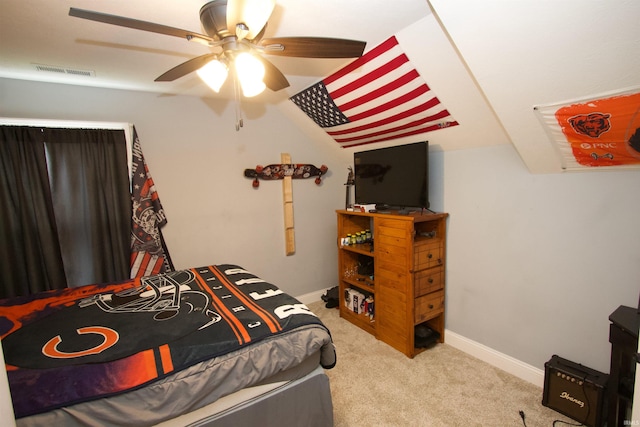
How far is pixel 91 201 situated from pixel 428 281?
289cm

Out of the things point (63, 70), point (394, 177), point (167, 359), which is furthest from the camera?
point (394, 177)

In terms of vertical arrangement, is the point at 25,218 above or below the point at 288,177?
below

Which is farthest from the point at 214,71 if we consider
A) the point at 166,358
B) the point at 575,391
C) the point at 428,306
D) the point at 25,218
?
the point at 575,391

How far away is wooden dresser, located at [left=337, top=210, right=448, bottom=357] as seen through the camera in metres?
2.51

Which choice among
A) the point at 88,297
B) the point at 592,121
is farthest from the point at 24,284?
the point at 592,121

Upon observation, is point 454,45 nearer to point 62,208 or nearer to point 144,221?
point 144,221

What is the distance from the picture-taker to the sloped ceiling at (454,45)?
1280 millimetres

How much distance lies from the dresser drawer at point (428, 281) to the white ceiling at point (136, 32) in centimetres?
181

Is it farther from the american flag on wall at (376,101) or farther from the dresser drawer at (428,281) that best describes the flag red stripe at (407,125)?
the dresser drawer at (428,281)

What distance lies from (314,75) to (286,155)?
3.56ft

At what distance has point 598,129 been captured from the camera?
158cm

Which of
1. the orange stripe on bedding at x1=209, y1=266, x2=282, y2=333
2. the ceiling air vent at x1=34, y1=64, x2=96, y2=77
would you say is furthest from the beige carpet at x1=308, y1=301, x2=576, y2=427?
the ceiling air vent at x1=34, y1=64, x2=96, y2=77

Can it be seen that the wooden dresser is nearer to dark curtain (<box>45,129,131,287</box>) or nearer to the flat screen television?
the flat screen television

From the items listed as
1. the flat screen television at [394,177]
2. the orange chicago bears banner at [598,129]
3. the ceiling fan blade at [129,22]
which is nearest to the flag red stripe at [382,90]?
the flat screen television at [394,177]
